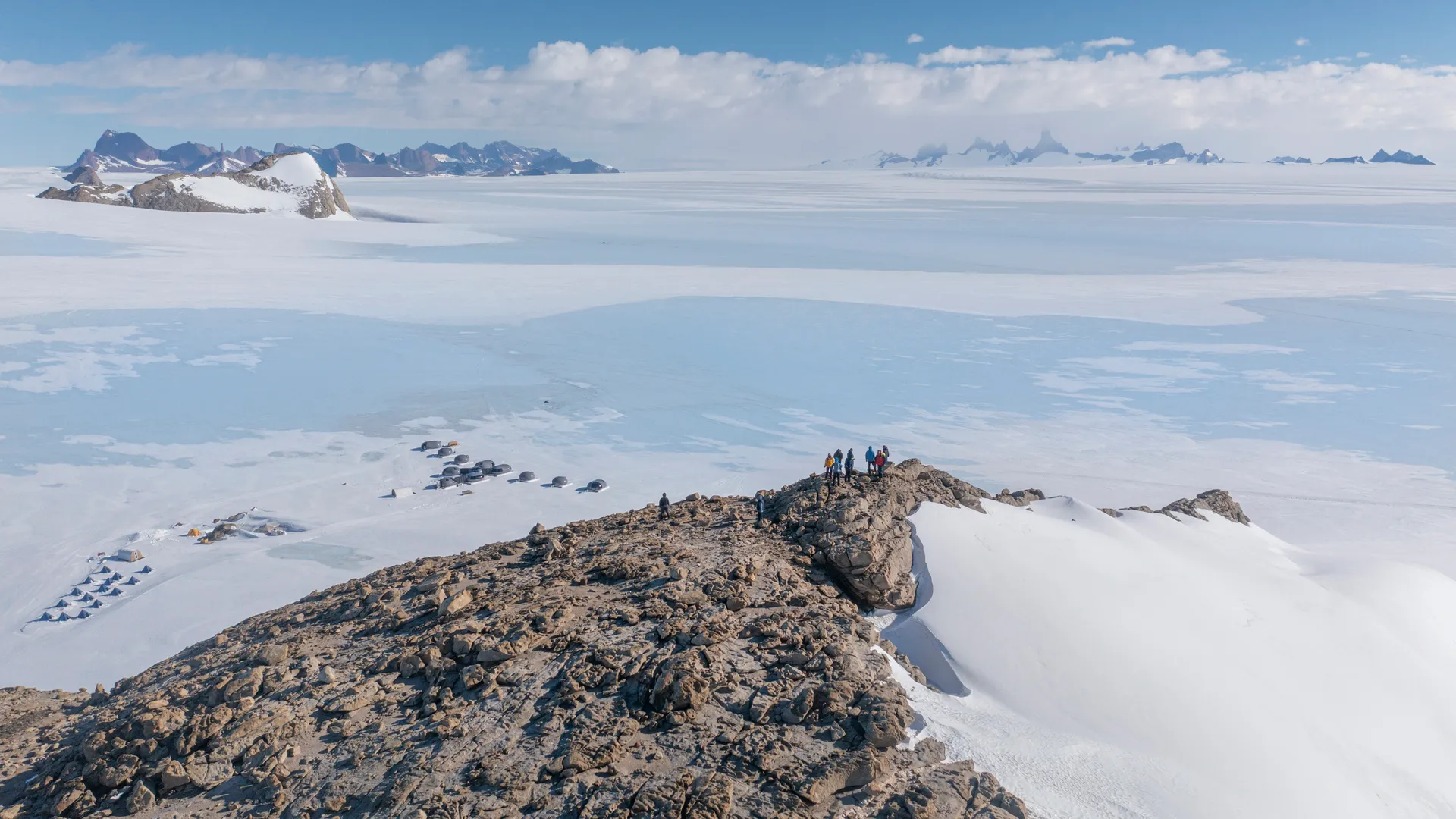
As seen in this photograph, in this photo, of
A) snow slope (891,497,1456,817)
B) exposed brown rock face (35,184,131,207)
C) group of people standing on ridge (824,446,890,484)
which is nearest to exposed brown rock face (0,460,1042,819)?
snow slope (891,497,1456,817)

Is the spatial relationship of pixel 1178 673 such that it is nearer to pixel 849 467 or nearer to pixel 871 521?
pixel 871 521

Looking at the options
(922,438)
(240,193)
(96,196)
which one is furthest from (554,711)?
(96,196)

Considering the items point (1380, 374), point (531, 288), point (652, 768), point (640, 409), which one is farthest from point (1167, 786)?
point (531, 288)

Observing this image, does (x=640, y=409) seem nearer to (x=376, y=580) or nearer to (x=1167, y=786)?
(x=376, y=580)

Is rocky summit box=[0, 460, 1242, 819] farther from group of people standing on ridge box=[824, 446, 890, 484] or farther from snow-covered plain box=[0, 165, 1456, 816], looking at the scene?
group of people standing on ridge box=[824, 446, 890, 484]

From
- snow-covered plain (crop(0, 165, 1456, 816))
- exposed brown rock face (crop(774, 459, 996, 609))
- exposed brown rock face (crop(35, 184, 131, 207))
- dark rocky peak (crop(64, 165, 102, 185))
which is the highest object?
dark rocky peak (crop(64, 165, 102, 185))
